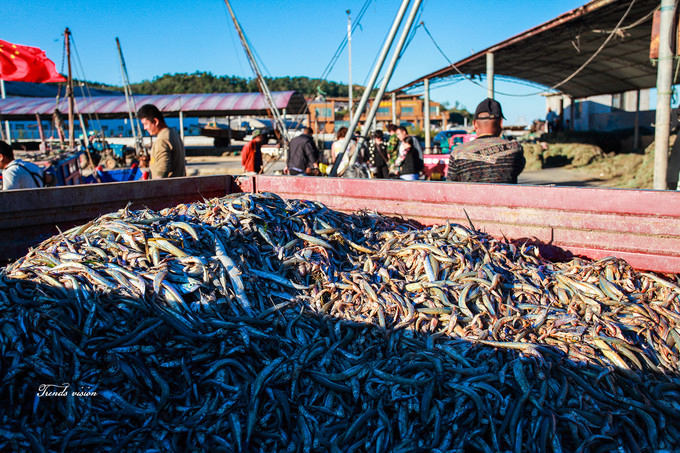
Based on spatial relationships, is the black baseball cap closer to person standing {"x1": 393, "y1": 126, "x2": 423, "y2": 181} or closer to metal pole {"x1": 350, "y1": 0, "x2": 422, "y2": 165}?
metal pole {"x1": 350, "y1": 0, "x2": 422, "y2": 165}

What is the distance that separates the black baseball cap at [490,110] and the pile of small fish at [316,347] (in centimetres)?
138

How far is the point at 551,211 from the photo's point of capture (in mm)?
3338

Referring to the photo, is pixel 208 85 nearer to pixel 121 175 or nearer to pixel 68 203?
pixel 121 175

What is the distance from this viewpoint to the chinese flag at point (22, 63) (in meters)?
11.3

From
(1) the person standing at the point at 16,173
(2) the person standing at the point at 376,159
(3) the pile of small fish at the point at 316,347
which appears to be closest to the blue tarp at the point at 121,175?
(2) the person standing at the point at 376,159

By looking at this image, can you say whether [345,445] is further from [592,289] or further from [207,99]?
[207,99]

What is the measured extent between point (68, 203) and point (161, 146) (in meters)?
1.68

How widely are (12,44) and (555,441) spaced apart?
44.1 ft

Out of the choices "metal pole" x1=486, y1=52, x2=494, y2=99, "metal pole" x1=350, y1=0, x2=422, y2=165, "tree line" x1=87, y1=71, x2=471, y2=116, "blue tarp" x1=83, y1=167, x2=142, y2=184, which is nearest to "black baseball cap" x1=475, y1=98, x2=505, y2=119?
"metal pole" x1=350, y1=0, x2=422, y2=165

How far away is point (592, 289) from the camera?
2809 millimetres

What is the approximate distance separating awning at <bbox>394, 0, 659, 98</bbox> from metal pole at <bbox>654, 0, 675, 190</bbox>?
3.14m

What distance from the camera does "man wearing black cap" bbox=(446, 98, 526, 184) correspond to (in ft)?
12.7

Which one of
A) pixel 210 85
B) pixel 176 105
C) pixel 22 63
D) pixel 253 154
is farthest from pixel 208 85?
pixel 253 154

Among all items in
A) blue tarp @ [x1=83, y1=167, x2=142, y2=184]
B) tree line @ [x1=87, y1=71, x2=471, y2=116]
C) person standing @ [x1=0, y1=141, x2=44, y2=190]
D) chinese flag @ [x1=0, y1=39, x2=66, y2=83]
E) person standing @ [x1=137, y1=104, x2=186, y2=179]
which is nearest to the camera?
person standing @ [x1=0, y1=141, x2=44, y2=190]
